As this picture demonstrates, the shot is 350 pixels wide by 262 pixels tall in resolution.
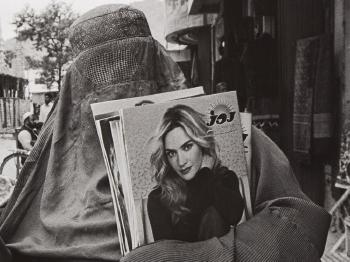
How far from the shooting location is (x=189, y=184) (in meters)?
1.33

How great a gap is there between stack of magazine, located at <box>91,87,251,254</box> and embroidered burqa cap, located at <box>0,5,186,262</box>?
0.21 meters

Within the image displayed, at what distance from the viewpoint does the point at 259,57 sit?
4.78 meters

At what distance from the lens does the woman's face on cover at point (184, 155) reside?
1.33 m

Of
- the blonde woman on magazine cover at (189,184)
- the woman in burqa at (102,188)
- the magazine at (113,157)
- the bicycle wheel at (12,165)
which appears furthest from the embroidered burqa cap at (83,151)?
the bicycle wheel at (12,165)

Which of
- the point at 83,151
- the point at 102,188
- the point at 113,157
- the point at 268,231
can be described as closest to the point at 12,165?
the point at 83,151

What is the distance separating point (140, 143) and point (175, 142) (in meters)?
0.09

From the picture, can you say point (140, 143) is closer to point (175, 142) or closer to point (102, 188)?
point (175, 142)

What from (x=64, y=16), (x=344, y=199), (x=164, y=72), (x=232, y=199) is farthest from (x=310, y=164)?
(x=64, y=16)

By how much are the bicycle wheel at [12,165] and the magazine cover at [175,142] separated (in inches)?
314

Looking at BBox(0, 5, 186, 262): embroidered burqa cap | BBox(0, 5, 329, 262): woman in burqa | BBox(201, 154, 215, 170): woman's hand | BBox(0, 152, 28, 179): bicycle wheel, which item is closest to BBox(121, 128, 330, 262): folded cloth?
BBox(0, 5, 329, 262): woman in burqa

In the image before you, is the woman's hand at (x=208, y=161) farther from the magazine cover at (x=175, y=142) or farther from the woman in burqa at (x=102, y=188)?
the woman in burqa at (x=102, y=188)

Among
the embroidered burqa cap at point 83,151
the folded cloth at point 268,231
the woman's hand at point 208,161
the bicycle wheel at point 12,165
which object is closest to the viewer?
the folded cloth at point 268,231

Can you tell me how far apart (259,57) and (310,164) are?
1090mm

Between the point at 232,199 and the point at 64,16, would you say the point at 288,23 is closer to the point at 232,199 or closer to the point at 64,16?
the point at 232,199
